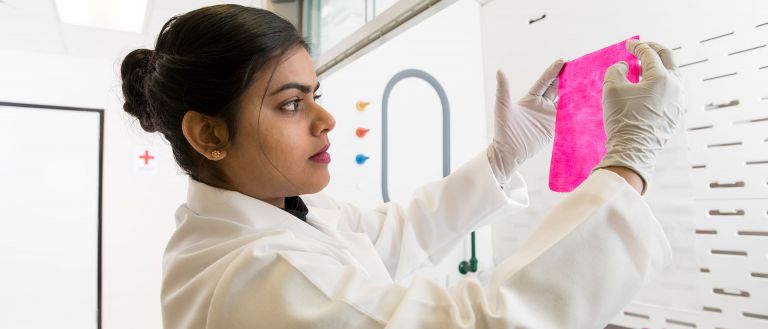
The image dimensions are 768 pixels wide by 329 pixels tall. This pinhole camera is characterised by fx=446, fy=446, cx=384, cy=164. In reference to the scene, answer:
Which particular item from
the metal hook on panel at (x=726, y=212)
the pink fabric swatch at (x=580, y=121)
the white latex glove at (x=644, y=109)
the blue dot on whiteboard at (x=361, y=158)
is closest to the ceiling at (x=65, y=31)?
the blue dot on whiteboard at (x=361, y=158)

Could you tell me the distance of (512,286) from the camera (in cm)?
52

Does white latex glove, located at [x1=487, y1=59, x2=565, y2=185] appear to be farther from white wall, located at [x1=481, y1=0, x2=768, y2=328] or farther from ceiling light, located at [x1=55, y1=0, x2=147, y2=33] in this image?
ceiling light, located at [x1=55, y1=0, x2=147, y2=33]

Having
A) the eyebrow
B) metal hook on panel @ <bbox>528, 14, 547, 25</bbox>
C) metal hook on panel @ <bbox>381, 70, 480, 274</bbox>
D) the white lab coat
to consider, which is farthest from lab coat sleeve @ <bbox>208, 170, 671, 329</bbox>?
metal hook on panel @ <bbox>381, 70, 480, 274</bbox>

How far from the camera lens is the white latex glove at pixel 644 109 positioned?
583mm

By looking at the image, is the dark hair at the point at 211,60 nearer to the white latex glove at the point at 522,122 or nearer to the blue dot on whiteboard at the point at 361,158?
the white latex glove at the point at 522,122

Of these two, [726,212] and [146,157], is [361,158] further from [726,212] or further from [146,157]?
[146,157]

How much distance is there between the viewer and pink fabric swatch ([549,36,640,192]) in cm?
70

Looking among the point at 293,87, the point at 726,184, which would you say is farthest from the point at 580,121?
the point at 293,87

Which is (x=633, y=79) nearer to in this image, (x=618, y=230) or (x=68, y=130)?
(x=618, y=230)

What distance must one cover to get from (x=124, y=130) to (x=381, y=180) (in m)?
1.97

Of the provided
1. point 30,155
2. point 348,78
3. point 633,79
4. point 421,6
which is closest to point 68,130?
point 30,155

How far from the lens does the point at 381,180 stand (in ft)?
5.43

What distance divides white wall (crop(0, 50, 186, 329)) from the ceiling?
0.12 m

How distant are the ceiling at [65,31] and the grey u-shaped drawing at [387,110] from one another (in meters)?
0.67
